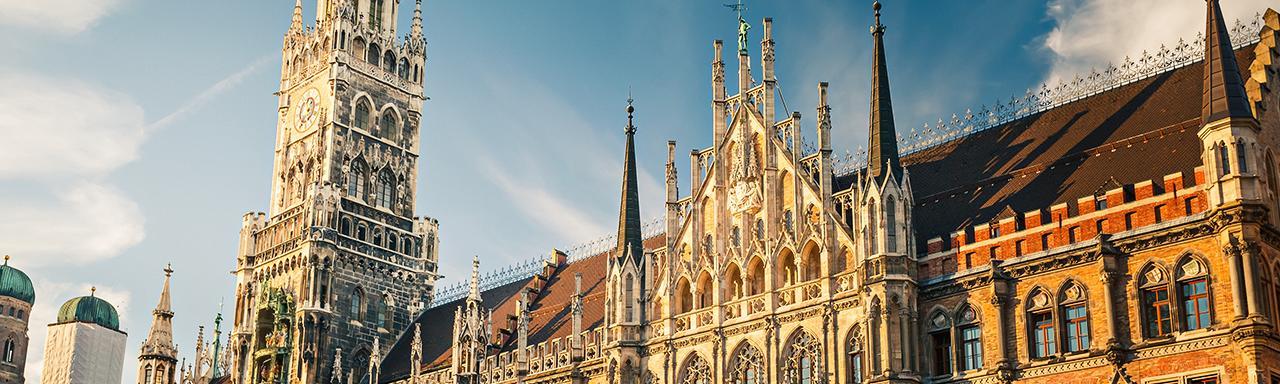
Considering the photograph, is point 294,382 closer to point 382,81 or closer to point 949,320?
point 382,81

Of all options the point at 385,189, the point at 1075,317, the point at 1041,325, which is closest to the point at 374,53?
the point at 385,189

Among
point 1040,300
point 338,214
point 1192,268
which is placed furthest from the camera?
point 338,214

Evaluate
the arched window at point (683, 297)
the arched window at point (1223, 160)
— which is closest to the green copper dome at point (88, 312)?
the arched window at point (683, 297)

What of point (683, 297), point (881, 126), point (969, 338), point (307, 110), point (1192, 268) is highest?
point (307, 110)

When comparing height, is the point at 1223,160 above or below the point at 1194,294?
above

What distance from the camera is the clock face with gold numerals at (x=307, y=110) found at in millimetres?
71875

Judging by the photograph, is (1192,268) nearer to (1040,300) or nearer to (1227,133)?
(1227,133)

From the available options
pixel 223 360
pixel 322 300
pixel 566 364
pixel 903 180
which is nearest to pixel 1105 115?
pixel 903 180

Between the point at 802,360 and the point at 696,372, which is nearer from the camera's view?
the point at 802,360

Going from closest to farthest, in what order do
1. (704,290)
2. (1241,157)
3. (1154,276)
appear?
(1241,157), (1154,276), (704,290)

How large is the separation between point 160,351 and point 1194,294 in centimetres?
6039

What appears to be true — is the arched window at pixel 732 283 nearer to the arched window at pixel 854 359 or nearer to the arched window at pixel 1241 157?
the arched window at pixel 854 359

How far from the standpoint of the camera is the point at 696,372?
47469 mm

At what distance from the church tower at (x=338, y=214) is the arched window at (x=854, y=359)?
1234 inches
